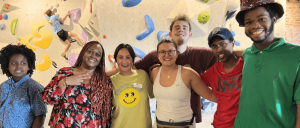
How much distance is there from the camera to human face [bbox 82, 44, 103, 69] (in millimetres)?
1697

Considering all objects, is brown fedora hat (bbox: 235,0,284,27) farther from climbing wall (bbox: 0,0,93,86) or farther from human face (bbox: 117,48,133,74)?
climbing wall (bbox: 0,0,93,86)

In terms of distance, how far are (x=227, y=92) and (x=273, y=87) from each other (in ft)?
1.65

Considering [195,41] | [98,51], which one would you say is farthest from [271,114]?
[195,41]

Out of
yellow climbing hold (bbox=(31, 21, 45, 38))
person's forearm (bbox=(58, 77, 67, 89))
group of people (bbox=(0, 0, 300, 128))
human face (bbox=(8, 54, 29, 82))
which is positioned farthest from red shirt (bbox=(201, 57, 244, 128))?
yellow climbing hold (bbox=(31, 21, 45, 38))

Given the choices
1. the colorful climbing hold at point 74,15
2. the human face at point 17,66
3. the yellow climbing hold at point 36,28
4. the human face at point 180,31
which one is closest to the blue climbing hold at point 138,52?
the human face at point 180,31

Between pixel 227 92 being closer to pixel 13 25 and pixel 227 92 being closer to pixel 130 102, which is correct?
pixel 130 102

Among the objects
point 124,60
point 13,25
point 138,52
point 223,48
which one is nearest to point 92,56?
point 124,60

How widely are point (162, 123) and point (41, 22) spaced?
5.36m

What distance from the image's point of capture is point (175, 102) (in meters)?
1.59

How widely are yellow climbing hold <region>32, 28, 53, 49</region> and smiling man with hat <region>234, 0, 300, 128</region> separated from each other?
560 centimetres

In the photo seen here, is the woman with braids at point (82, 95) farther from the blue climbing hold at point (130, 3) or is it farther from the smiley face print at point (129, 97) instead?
the blue climbing hold at point (130, 3)

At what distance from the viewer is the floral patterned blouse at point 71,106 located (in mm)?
1535

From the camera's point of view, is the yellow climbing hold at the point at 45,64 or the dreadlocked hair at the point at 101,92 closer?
the dreadlocked hair at the point at 101,92

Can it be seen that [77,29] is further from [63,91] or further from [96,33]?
[63,91]
